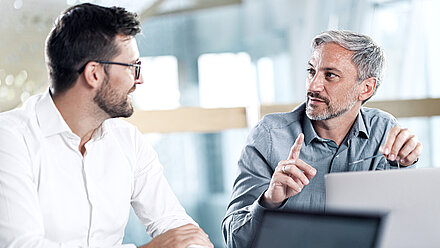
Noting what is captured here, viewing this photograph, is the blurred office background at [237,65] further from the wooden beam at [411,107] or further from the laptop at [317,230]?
the laptop at [317,230]

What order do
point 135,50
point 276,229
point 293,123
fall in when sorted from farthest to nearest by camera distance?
point 293,123 < point 135,50 < point 276,229

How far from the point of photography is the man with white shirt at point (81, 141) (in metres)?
1.39

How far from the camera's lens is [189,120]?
284 centimetres

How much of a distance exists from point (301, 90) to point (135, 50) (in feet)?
6.30

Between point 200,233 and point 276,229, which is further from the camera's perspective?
point 200,233

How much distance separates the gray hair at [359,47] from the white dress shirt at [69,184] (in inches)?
30.2

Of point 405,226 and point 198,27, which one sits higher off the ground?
point 198,27

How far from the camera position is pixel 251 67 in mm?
3305

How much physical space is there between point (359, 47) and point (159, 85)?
1550mm

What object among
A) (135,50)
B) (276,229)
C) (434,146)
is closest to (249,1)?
(434,146)

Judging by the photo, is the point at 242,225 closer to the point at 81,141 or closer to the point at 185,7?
the point at 81,141

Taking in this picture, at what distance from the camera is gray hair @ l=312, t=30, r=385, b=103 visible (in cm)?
185

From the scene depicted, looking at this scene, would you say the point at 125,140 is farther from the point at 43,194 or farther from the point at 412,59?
the point at 412,59

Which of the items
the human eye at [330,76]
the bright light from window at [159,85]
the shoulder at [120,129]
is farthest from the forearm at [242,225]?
the bright light from window at [159,85]
